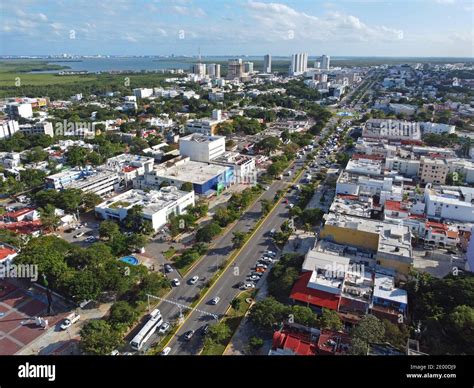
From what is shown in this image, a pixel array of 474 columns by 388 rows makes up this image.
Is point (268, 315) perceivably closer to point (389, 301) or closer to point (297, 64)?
point (389, 301)

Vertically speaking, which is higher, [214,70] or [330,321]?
[214,70]

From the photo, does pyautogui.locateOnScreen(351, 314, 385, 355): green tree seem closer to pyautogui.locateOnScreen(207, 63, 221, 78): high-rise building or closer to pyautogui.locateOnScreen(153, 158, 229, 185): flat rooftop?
pyautogui.locateOnScreen(153, 158, 229, 185): flat rooftop

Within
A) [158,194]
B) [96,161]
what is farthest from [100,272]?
[96,161]

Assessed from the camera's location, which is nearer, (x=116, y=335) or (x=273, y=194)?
(x=116, y=335)

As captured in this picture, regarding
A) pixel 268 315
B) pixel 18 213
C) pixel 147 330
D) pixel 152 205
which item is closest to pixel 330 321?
pixel 268 315

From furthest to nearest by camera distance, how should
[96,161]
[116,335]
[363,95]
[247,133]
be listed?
[363,95]
[247,133]
[96,161]
[116,335]
